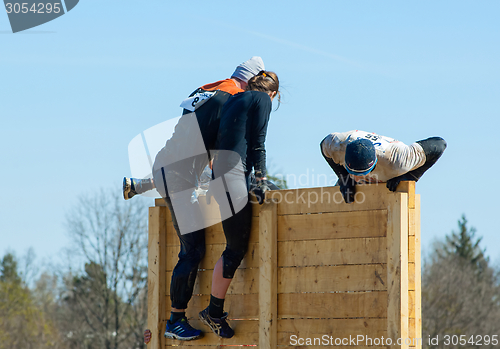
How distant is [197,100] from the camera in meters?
5.29

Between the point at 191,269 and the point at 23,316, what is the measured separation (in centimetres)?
3670

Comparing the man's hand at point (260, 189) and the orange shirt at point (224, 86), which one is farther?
the orange shirt at point (224, 86)

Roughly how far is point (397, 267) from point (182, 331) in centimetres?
207

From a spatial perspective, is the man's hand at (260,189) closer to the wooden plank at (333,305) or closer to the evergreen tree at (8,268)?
the wooden plank at (333,305)

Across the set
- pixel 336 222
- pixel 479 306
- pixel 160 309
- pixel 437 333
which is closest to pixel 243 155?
pixel 336 222

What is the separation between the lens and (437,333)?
33219 mm

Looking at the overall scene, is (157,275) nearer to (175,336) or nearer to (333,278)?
(175,336)

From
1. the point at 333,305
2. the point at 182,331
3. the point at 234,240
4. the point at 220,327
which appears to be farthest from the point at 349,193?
the point at 182,331

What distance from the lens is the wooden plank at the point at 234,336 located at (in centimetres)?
514

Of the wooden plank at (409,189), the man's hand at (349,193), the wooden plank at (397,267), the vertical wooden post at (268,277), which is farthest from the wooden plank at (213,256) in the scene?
the wooden plank at (409,189)

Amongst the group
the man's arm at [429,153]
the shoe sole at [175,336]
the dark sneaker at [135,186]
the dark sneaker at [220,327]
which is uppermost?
the man's arm at [429,153]

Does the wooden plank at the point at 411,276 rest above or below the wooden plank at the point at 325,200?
below

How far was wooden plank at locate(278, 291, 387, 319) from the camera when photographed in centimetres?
457

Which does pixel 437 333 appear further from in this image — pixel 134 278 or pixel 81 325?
pixel 81 325
